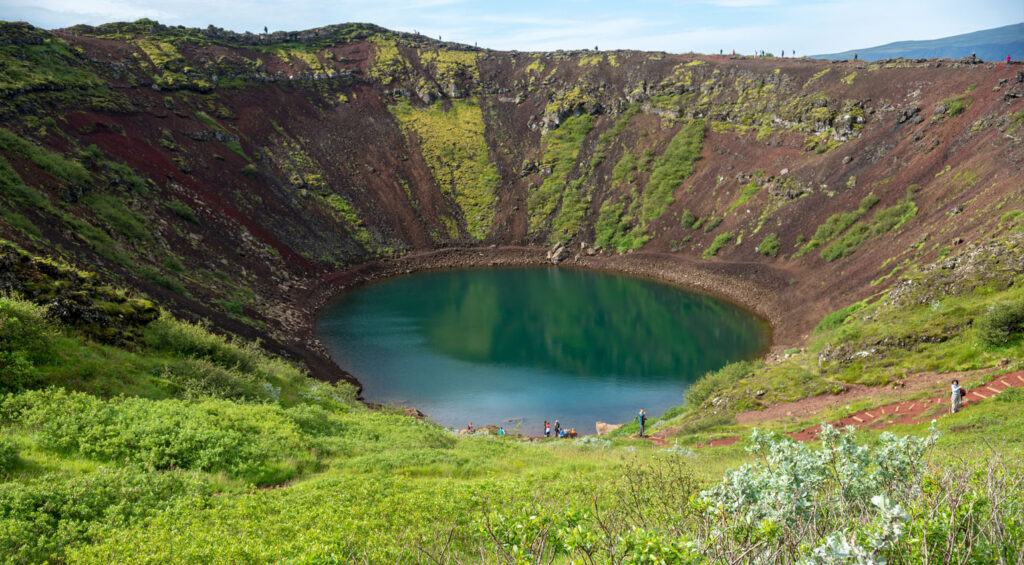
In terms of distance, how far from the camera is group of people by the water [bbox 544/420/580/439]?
93.3 feet

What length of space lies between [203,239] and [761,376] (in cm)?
4472

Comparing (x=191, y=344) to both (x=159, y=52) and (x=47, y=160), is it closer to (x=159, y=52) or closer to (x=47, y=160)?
(x=47, y=160)

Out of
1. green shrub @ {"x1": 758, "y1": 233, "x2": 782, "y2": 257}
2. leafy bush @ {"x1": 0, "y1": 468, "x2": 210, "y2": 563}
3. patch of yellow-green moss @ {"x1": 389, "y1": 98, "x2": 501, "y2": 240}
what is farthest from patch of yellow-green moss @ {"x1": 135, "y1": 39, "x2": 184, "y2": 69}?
leafy bush @ {"x1": 0, "y1": 468, "x2": 210, "y2": 563}

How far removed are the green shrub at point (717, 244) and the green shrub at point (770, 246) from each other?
384 centimetres

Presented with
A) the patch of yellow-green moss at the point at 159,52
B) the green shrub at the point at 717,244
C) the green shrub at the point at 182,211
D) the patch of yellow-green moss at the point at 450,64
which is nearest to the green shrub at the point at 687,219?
the green shrub at the point at 717,244

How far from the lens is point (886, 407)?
2052 centimetres

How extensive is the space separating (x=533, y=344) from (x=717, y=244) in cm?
2352

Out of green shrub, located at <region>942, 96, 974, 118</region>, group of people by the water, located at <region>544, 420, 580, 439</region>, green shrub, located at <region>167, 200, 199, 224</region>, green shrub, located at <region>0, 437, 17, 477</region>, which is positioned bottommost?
group of people by the water, located at <region>544, 420, 580, 439</region>

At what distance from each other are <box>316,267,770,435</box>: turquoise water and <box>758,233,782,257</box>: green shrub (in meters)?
6.52

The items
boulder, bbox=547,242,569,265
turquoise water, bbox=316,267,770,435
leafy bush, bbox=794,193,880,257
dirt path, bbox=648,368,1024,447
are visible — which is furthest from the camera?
boulder, bbox=547,242,569,265

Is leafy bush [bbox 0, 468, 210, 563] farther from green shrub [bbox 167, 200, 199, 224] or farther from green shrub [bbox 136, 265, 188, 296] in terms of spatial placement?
green shrub [bbox 167, 200, 199, 224]

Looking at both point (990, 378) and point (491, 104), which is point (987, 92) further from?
point (491, 104)

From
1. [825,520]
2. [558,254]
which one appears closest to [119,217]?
[558,254]

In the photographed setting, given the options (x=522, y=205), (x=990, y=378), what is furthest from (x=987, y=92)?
(x=522, y=205)
